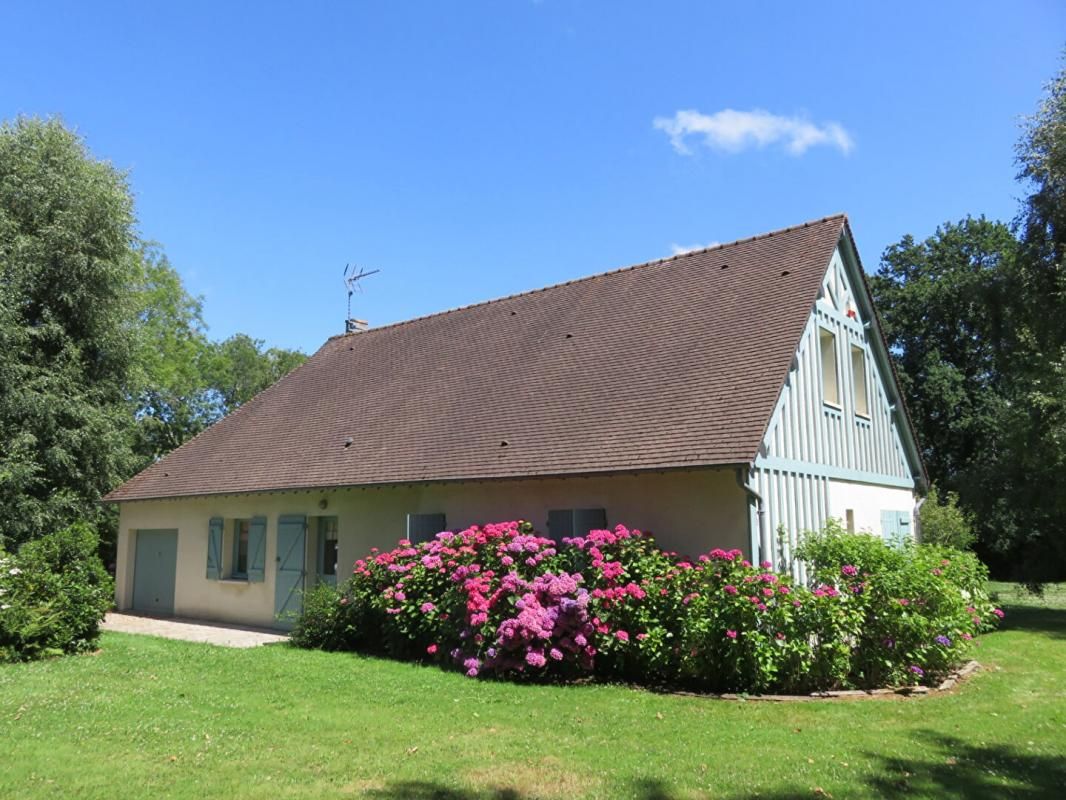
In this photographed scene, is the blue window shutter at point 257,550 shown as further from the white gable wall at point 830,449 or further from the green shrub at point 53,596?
the white gable wall at point 830,449

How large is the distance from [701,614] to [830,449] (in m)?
5.01

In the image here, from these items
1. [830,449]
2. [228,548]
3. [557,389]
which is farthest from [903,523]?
[228,548]

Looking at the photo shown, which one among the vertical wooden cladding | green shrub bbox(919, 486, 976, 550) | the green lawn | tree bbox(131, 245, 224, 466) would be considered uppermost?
tree bbox(131, 245, 224, 466)

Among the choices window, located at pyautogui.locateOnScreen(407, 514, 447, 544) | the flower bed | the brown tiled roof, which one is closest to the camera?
the flower bed

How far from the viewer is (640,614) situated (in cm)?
938

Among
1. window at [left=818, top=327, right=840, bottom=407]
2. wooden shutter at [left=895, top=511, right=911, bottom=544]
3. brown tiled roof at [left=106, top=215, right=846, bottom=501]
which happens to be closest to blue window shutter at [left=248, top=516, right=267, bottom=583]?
brown tiled roof at [left=106, top=215, right=846, bottom=501]

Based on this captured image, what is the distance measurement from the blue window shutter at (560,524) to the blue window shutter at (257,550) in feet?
24.0

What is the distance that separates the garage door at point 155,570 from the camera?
18344 millimetres

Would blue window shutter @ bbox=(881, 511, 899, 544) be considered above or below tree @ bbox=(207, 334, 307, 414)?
below

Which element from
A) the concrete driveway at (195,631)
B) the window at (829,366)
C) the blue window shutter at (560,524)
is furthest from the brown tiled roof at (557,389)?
the concrete driveway at (195,631)

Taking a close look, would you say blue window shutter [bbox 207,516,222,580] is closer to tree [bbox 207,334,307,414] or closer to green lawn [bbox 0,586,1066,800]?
green lawn [bbox 0,586,1066,800]

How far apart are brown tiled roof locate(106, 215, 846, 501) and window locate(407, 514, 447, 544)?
684 mm

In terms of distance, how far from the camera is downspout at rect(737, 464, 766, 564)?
1000 centimetres

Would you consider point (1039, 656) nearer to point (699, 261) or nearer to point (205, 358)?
point (699, 261)
